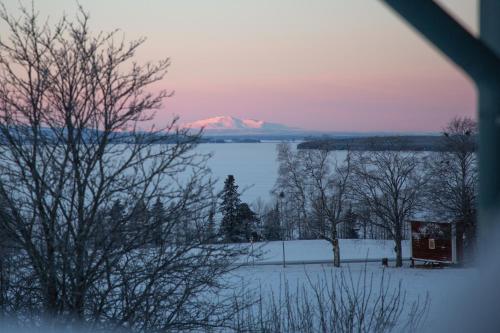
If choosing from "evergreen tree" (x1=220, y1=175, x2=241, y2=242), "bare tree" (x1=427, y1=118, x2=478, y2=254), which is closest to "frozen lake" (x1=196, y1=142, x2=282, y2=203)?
"evergreen tree" (x1=220, y1=175, x2=241, y2=242)

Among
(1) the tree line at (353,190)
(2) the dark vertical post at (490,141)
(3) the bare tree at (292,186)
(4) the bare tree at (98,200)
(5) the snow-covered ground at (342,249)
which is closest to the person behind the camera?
(2) the dark vertical post at (490,141)

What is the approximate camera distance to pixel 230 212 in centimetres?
1016

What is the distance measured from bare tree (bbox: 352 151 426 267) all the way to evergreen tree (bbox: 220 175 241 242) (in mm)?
20746

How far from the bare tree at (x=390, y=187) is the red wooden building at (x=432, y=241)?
2.87 feet

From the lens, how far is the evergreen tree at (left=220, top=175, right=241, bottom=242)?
30.4 feet

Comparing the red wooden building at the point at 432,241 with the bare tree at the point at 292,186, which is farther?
the bare tree at the point at 292,186

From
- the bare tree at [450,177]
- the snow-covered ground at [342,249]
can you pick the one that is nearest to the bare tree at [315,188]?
the snow-covered ground at [342,249]

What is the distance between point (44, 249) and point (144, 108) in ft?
8.26

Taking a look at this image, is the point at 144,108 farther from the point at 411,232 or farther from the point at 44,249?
the point at 411,232

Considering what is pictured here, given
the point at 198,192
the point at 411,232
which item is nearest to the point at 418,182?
the point at 411,232

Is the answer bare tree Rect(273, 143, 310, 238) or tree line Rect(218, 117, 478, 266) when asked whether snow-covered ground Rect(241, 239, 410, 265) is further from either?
bare tree Rect(273, 143, 310, 238)

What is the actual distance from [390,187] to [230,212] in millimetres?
21736

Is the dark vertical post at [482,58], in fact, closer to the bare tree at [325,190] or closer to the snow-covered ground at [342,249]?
the bare tree at [325,190]

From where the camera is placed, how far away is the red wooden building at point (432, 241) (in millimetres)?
26734
